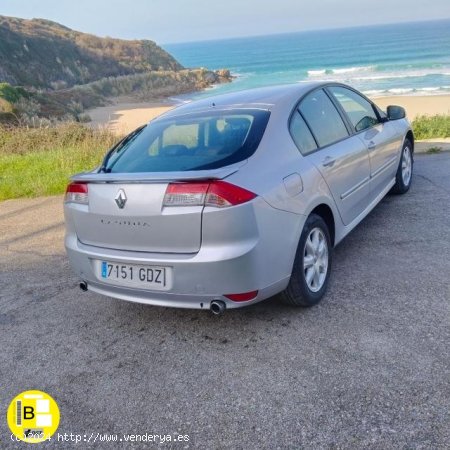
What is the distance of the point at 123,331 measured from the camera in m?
3.46

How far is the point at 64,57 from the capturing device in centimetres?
7262

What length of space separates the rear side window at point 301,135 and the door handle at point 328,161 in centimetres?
12

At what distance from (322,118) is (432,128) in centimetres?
704

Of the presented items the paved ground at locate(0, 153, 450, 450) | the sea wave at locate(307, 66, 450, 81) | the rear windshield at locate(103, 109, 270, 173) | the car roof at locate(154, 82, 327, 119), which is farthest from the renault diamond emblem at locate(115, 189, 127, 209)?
the sea wave at locate(307, 66, 450, 81)

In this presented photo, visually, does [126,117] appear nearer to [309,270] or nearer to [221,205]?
[309,270]

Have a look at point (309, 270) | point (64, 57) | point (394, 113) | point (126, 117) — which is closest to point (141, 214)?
point (309, 270)

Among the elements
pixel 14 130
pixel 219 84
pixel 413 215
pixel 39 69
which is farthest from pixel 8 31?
pixel 413 215

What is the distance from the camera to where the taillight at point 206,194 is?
110 inches

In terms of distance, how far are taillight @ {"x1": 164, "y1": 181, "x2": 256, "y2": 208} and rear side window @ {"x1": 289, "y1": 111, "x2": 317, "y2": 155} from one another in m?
0.82

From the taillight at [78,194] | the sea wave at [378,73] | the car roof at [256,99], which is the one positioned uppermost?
the sea wave at [378,73]

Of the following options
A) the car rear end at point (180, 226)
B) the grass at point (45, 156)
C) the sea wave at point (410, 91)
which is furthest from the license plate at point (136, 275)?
the sea wave at point (410, 91)

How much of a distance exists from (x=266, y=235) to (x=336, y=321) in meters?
0.84

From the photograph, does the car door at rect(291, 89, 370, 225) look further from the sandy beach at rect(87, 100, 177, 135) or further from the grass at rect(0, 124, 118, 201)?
the sandy beach at rect(87, 100, 177, 135)

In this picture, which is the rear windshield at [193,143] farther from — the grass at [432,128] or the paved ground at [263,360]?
the grass at [432,128]
